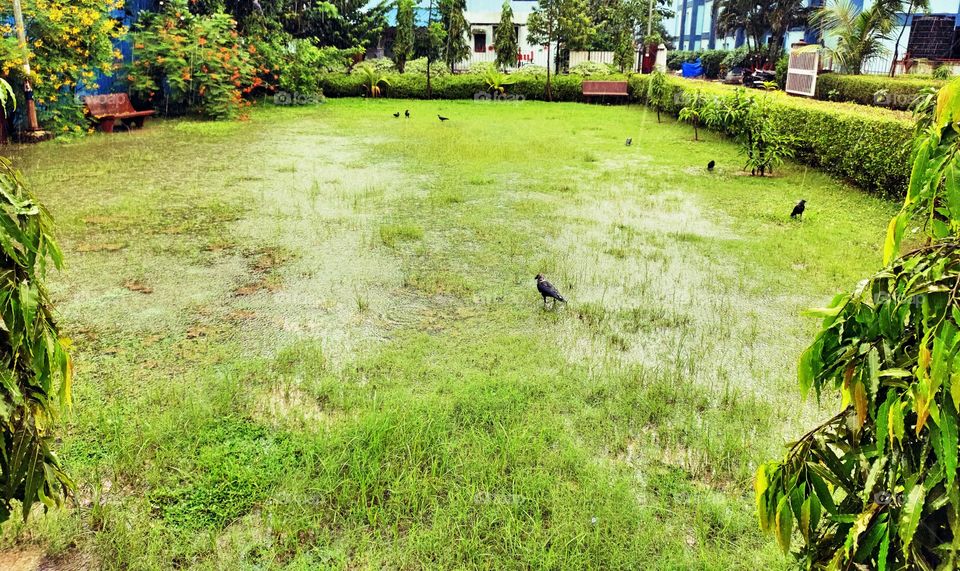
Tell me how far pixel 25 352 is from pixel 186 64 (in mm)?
16840

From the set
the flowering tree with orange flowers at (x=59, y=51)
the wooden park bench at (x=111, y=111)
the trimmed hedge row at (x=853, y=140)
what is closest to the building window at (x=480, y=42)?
the wooden park bench at (x=111, y=111)

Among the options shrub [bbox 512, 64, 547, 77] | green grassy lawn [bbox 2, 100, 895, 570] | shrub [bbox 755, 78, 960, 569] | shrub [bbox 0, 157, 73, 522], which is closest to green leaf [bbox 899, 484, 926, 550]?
shrub [bbox 755, 78, 960, 569]

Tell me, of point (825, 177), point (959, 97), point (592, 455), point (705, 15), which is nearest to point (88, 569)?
point (592, 455)

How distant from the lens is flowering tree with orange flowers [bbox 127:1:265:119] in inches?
644

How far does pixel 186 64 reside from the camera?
16.6m

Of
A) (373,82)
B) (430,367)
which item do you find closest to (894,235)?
(430,367)

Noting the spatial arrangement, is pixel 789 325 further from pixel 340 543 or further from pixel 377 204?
pixel 377 204

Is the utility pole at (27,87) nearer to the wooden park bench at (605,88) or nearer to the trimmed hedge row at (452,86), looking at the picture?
the trimmed hedge row at (452,86)

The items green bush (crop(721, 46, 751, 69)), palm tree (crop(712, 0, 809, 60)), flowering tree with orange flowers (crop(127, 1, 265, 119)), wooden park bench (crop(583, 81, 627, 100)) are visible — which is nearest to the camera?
flowering tree with orange flowers (crop(127, 1, 265, 119))

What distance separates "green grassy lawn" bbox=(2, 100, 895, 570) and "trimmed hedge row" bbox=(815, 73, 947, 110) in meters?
4.62

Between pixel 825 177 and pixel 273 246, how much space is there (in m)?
8.88

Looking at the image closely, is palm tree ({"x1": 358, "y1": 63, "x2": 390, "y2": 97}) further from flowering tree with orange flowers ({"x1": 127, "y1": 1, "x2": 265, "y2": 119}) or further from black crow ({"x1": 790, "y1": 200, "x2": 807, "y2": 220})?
black crow ({"x1": 790, "y1": 200, "x2": 807, "y2": 220})

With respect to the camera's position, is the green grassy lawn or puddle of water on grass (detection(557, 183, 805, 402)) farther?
puddle of water on grass (detection(557, 183, 805, 402))

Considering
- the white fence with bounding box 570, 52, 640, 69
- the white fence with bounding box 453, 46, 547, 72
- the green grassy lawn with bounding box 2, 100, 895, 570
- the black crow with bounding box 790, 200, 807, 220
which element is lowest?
the green grassy lawn with bounding box 2, 100, 895, 570
